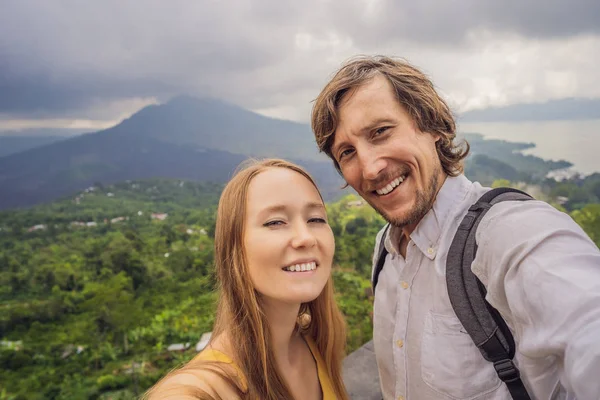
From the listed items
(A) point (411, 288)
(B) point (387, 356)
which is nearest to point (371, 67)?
(A) point (411, 288)

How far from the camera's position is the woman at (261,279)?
4.21ft

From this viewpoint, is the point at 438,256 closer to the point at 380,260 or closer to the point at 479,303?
the point at 479,303

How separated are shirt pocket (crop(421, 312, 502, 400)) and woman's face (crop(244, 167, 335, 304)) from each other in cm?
47

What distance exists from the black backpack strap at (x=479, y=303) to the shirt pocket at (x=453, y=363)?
67 millimetres

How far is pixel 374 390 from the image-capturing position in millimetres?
2484

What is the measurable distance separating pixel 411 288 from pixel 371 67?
1.04 metres

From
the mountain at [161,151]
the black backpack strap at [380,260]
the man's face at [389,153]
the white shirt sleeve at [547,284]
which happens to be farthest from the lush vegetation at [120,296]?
the mountain at [161,151]

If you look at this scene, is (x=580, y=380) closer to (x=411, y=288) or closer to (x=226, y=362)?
(x=411, y=288)

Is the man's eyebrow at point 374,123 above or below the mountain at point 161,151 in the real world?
below

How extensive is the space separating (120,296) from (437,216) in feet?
57.3

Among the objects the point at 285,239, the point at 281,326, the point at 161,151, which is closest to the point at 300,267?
the point at 285,239

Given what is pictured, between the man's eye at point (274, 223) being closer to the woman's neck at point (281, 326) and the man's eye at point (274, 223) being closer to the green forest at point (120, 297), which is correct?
the woman's neck at point (281, 326)

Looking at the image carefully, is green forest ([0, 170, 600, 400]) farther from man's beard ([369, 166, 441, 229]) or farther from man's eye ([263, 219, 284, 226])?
man's eye ([263, 219, 284, 226])

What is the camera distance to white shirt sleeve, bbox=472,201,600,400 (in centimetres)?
87
